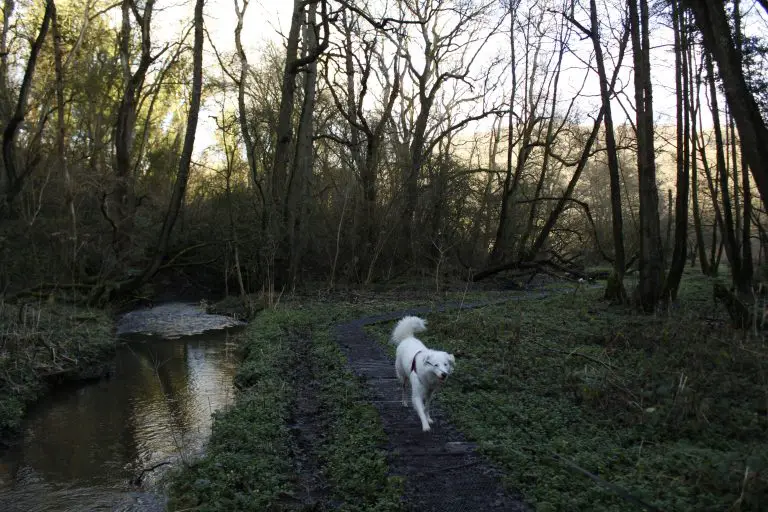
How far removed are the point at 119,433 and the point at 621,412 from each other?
6.79 metres

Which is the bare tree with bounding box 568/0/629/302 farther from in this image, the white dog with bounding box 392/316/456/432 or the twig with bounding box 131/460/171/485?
the twig with bounding box 131/460/171/485

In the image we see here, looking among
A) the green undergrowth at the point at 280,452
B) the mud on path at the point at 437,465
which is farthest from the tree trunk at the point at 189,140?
the mud on path at the point at 437,465

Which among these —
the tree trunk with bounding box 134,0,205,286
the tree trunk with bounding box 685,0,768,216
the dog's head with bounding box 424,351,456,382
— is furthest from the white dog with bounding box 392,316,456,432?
the tree trunk with bounding box 134,0,205,286

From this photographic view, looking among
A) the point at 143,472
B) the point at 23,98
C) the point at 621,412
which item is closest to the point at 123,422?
the point at 143,472

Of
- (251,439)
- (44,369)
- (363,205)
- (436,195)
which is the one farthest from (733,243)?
(44,369)

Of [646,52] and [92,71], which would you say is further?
[92,71]

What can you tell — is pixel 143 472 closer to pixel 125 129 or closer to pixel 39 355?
pixel 39 355

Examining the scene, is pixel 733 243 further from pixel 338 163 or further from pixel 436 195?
pixel 338 163

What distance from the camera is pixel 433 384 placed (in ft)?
21.7

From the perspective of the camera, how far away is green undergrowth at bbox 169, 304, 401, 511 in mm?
5199

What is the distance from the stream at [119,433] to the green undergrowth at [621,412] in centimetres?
356

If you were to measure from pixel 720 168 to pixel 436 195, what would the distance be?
419 inches

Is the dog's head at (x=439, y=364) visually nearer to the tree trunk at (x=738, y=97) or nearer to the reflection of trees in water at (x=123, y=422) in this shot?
the reflection of trees in water at (x=123, y=422)

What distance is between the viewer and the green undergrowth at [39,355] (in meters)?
9.68
